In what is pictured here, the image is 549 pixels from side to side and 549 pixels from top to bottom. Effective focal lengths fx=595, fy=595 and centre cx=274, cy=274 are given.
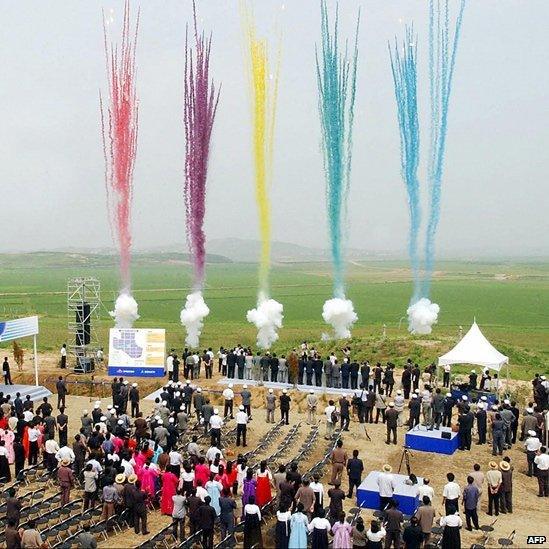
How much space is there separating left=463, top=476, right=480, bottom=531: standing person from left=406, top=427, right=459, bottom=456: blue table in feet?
18.3

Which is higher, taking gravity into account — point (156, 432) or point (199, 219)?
point (199, 219)

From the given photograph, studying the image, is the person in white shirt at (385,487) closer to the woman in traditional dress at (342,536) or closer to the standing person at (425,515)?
the standing person at (425,515)

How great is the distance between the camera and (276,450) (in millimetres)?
19750

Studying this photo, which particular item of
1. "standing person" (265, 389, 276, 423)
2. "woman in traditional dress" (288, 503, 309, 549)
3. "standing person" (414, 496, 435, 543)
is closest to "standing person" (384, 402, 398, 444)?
"standing person" (265, 389, 276, 423)

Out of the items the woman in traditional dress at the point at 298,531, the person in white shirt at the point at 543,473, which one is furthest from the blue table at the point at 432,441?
the woman in traditional dress at the point at 298,531

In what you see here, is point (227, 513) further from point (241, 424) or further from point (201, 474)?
point (241, 424)

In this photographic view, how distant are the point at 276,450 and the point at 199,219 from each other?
21108mm

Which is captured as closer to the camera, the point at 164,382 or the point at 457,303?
the point at 164,382

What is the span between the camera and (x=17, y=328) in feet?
88.1

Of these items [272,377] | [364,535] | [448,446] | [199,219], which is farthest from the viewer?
[199,219]

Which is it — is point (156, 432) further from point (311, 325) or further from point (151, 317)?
point (151, 317)

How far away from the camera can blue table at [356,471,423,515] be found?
1436 centimetres

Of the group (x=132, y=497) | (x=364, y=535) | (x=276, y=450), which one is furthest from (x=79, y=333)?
(x=364, y=535)

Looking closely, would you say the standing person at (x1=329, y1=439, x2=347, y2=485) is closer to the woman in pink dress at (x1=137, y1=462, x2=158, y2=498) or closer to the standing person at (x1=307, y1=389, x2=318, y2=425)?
the woman in pink dress at (x1=137, y1=462, x2=158, y2=498)
